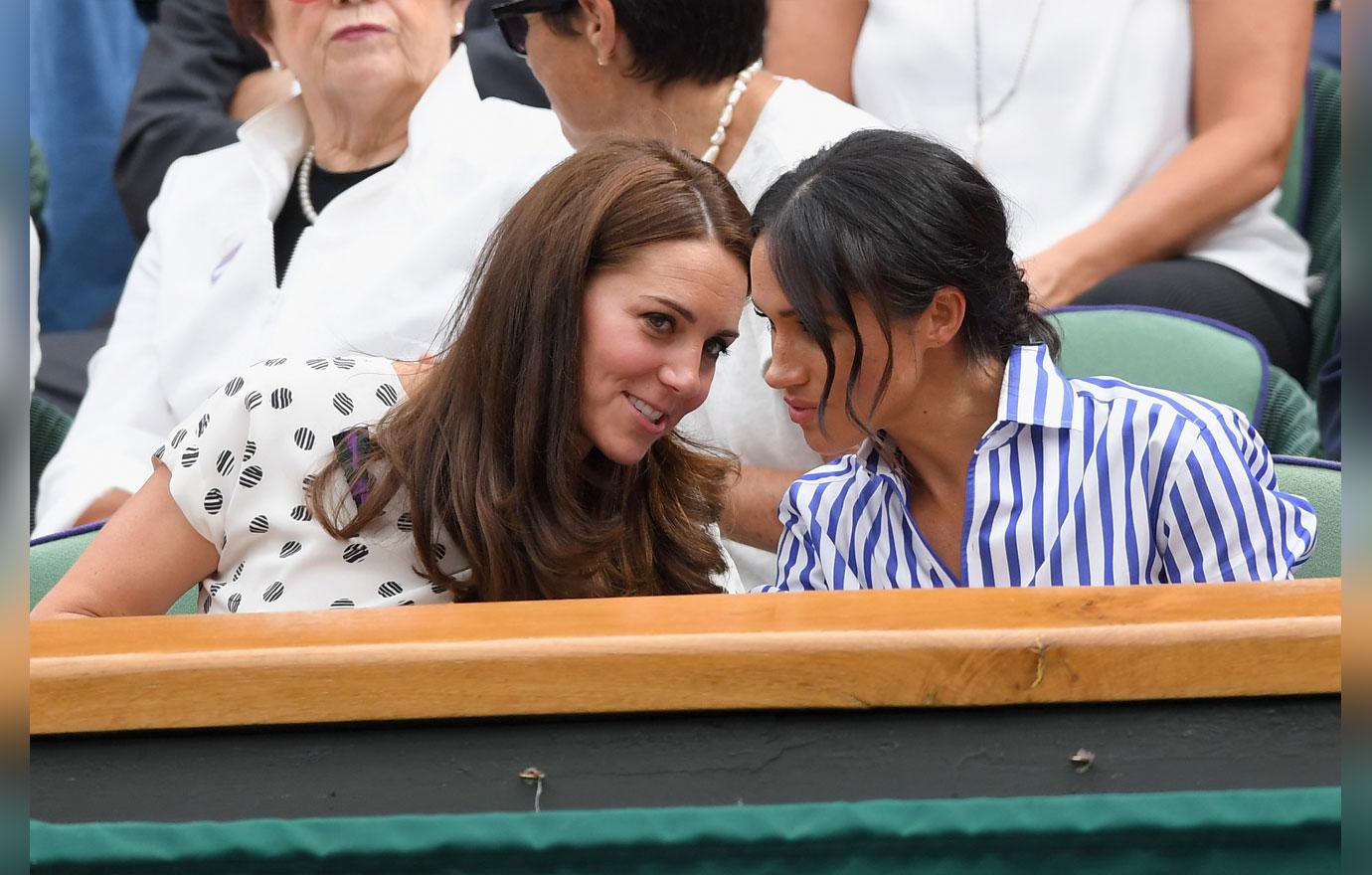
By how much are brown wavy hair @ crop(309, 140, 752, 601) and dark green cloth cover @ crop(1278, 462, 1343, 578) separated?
0.53 metres

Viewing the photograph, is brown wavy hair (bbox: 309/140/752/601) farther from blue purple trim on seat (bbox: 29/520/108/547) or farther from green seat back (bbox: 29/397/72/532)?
green seat back (bbox: 29/397/72/532)

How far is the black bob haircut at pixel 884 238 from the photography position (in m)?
1.24

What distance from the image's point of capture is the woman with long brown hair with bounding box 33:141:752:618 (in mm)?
1286

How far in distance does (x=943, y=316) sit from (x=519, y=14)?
0.72 meters

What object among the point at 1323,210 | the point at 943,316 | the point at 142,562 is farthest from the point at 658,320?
the point at 1323,210

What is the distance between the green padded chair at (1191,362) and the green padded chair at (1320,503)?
0.38ft

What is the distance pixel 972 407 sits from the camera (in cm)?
131

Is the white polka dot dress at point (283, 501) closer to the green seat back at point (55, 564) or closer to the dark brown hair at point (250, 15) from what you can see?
the green seat back at point (55, 564)

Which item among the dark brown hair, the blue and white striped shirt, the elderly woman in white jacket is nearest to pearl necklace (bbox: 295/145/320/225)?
the elderly woman in white jacket

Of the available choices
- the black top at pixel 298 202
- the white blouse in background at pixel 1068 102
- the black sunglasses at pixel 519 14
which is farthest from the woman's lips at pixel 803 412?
the black top at pixel 298 202

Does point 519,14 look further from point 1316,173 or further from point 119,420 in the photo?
point 1316,173

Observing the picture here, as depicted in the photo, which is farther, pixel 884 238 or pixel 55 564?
pixel 55 564

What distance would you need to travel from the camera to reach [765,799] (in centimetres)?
69

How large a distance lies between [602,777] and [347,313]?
119 centimetres
